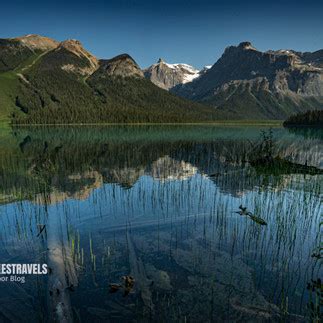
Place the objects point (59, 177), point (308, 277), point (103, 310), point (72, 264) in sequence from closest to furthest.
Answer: point (103, 310) → point (308, 277) → point (72, 264) → point (59, 177)

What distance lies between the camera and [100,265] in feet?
50.1

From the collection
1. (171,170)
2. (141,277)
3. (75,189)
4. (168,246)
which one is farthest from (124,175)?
(141,277)

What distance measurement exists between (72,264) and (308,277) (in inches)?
436

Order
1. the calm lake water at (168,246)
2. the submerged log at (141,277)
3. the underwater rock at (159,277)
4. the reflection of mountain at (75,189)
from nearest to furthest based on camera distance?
the calm lake water at (168,246) < the submerged log at (141,277) < the underwater rock at (159,277) < the reflection of mountain at (75,189)

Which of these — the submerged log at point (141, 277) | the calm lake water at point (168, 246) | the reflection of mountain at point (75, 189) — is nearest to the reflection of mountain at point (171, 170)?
the calm lake water at point (168, 246)

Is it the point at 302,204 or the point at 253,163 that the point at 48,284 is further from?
the point at 253,163

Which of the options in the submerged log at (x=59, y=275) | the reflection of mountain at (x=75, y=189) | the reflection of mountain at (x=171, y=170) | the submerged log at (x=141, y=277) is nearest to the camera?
the submerged log at (x=59, y=275)

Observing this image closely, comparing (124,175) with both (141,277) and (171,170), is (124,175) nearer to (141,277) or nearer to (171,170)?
(171,170)

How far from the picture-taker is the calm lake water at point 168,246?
12047mm

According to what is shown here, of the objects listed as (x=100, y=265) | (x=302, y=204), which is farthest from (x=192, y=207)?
(x=100, y=265)

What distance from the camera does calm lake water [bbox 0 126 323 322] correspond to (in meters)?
12.0

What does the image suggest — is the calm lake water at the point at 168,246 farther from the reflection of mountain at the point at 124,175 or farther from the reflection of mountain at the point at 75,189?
the reflection of mountain at the point at 124,175

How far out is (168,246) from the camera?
1777cm

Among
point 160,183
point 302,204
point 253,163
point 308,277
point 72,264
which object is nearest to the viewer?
point 308,277
